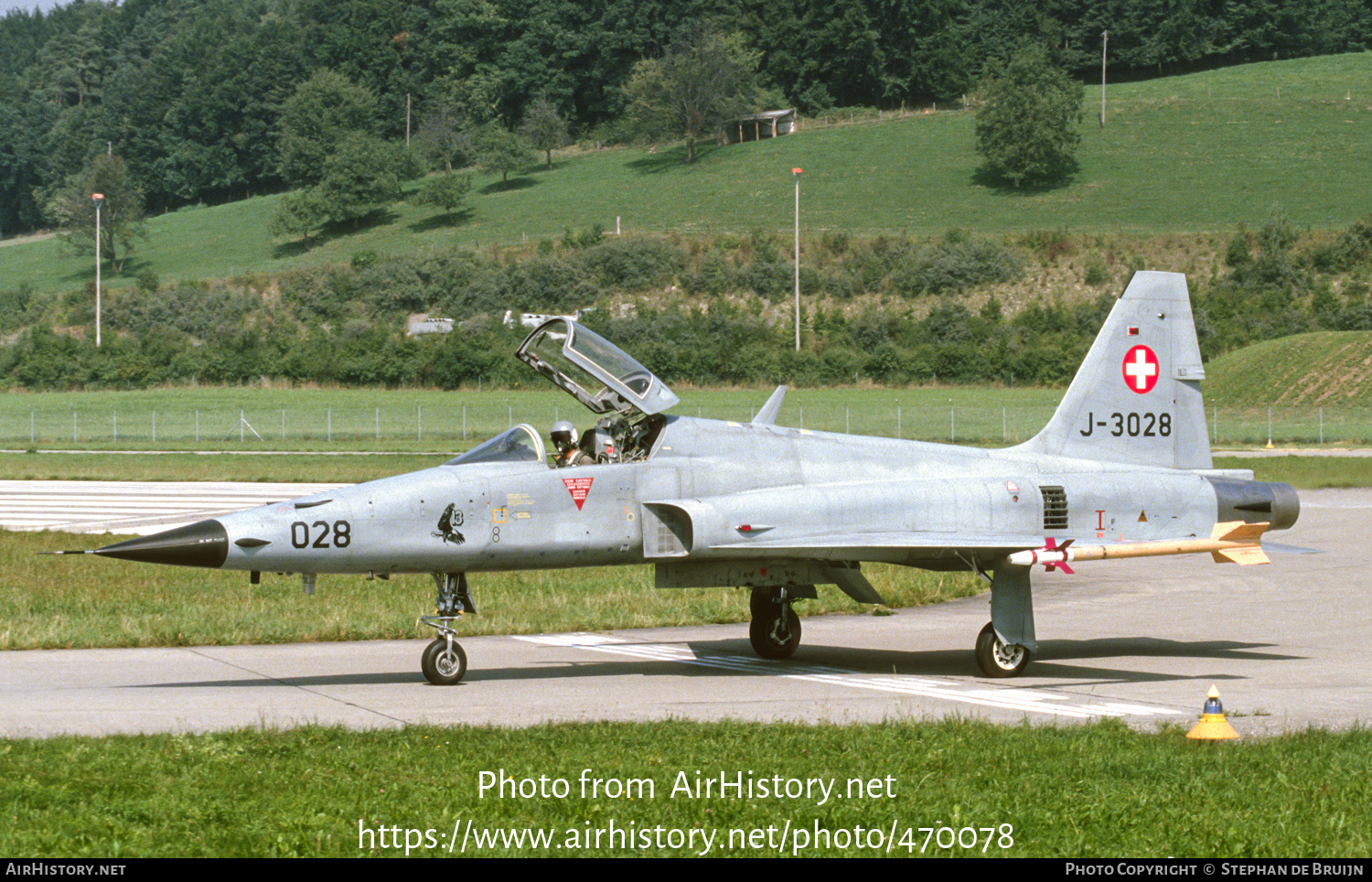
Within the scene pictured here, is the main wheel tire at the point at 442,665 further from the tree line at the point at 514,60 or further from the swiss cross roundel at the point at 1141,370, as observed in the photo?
the tree line at the point at 514,60

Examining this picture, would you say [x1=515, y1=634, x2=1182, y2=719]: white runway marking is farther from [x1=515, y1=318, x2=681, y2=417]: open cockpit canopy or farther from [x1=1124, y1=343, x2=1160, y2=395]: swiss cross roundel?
[x1=1124, y1=343, x2=1160, y2=395]: swiss cross roundel

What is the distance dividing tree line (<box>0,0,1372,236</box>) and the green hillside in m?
74.4

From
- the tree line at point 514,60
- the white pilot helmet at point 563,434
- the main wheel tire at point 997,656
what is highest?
the tree line at point 514,60

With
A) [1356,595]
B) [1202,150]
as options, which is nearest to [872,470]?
[1356,595]

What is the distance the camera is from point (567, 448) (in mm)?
13750

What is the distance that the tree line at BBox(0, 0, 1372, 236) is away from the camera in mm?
145125

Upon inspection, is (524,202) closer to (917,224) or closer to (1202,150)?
(917,224)

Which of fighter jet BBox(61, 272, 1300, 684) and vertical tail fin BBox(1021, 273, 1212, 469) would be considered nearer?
fighter jet BBox(61, 272, 1300, 684)

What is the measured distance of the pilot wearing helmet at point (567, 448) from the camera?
1364cm

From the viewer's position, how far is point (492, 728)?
1061 cm

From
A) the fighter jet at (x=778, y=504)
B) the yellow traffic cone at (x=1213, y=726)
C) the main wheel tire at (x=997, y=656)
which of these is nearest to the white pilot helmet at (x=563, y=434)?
the fighter jet at (x=778, y=504)

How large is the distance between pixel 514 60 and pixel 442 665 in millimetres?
150972

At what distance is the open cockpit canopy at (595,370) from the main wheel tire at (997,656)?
3933mm

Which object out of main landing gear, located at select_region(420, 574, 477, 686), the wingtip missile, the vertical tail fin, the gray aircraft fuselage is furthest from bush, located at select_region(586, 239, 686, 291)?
main landing gear, located at select_region(420, 574, 477, 686)
